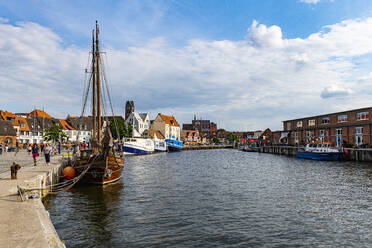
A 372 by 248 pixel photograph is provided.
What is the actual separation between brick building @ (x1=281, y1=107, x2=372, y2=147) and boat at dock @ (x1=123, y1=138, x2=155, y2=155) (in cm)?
4318

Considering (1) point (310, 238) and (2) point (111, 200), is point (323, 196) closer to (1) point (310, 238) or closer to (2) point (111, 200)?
(1) point (310, 238)

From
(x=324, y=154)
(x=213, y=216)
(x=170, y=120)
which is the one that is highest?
(x=170, y=120)

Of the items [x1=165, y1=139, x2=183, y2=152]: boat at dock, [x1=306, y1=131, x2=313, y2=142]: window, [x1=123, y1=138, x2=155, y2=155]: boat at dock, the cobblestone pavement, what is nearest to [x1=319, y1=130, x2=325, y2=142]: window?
[x1=306, y1=131, x2=313, y2=142]: window

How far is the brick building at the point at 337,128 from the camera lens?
2218 inches

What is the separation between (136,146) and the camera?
72938 mm

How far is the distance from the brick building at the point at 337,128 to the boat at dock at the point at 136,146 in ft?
142

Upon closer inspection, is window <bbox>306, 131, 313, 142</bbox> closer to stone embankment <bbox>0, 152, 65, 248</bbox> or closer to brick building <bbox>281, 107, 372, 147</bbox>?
brick building <bbox>281, 107, 372, 147</bbox>

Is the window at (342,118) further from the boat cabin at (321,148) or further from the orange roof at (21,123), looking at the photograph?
the orange roof at (21,123)

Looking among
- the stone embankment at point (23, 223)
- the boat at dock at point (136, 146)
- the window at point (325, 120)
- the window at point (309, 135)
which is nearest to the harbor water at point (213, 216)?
the stone embankment at point (23, 223)

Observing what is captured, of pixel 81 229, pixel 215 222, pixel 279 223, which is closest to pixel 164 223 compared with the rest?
pixel 215 222

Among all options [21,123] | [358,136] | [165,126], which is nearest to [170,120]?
[165,126]

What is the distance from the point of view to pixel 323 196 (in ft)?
67.4

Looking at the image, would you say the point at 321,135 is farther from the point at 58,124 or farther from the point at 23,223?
the point at 58,124

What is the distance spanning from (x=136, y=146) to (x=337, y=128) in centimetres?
4912
